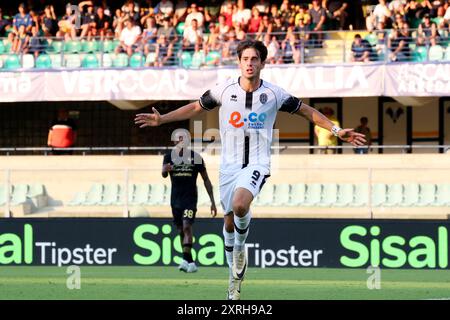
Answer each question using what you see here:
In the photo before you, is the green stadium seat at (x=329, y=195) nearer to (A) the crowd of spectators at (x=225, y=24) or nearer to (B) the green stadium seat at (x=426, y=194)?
(B) the green stadium seat at (x=426, y=194)

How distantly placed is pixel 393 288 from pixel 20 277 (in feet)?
18.6

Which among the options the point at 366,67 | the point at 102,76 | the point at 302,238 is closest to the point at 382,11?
the point at 366,67

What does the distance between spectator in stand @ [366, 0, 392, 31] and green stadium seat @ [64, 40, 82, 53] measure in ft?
23.2

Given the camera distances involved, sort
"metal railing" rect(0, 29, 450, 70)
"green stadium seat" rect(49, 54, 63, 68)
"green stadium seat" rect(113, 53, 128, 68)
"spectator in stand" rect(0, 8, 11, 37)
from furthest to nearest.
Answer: "spectator in stand" rect(0, 8, 11, 37) < "green stadium seat" rect(49, 54, 63, 68) < "green stadium seat" rect(113, 53, 128, 68) < "metal railing" rect(0, 29, 450, 70)

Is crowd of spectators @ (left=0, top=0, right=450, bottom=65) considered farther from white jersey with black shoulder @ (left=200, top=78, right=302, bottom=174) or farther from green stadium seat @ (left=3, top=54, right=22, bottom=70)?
white jersey with black shoulder @ (left=200, top=78, right=302, bottom=174)

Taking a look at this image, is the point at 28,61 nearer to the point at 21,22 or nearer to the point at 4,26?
the point at 21,22

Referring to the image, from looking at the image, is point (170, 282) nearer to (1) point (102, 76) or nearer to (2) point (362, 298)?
(2) point (362, 298)

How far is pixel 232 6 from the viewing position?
28.7 meters

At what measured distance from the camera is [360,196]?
75.4 feet

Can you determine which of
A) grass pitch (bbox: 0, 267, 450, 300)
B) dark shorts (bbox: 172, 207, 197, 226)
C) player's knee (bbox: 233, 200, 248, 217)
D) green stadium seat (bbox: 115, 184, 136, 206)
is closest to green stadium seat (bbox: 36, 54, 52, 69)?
green stadium seat (bbox: 115, 184, 136, 206)

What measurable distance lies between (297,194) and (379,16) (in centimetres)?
544

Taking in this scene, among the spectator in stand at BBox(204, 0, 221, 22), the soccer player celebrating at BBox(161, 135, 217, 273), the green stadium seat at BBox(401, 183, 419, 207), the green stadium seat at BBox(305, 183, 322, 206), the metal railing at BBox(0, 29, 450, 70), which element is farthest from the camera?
the spectator in stand at BBox(204, 0, 221, 22)

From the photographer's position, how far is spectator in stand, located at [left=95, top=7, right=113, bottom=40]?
1122 inches

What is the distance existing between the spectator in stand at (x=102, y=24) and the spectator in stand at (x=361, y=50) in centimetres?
640
